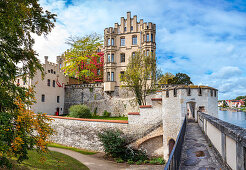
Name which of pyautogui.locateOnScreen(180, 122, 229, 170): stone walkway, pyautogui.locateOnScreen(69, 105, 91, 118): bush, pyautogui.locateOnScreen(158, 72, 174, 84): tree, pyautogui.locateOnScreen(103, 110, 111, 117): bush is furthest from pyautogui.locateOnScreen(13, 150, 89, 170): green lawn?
pyautogui.locateOnScreen(158, 72, 174, 84): tree

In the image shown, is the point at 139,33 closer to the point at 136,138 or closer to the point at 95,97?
the point at 95,97

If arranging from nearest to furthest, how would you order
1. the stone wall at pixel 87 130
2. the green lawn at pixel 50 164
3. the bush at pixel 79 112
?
the green lawn at pixel 50 164 → the stone wall at pixel 87 130 → the bush at pixel 79 112

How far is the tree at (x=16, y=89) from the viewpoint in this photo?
696cm

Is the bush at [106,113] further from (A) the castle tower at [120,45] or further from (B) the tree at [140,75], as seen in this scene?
(B) the tree at [140,75]

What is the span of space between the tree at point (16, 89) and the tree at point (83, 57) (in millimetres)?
22956

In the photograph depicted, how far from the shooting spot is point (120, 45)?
2948cm

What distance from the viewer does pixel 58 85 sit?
101 feet

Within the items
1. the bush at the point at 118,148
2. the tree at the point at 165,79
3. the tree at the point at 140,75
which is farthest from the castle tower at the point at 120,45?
the bush at the point at 118,148

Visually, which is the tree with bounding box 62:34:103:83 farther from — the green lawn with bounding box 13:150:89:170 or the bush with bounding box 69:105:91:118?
the green lawn with bounding box 13:150:89:170

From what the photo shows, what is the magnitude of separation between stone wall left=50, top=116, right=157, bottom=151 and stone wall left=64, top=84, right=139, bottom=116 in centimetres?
825

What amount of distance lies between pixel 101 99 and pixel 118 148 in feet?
43.5

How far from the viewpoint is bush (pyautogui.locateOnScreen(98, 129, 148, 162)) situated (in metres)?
16.3

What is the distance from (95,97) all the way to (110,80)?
3845mm

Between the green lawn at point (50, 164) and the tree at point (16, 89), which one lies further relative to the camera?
the green lawn at point (50, 164)
